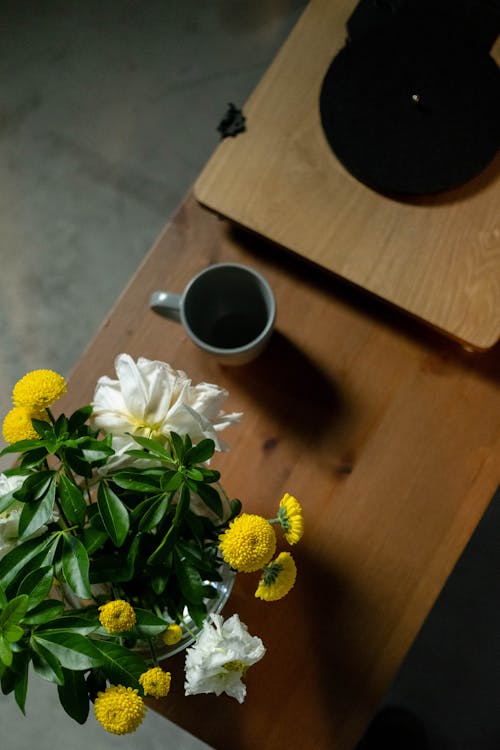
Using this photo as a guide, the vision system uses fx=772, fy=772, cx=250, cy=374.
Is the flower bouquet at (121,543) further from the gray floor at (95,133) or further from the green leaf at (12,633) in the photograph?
the gray floor at (95,133)

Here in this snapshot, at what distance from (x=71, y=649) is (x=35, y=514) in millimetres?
89

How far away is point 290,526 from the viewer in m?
0.57

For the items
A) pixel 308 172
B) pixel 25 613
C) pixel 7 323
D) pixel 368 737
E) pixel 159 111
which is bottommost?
pixel 368 737

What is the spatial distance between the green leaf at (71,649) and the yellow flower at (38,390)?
148 millimetres

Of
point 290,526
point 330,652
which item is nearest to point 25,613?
point 290,526

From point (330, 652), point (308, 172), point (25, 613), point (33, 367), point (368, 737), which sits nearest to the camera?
point (25, 613)

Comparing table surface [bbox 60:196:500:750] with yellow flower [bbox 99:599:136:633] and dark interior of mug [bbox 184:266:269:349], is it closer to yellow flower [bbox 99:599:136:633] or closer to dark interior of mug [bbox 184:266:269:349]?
dark interior of mug [bbox 184:266:269:349]

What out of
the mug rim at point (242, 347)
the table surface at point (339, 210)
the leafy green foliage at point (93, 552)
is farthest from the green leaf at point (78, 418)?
the table surface at point (339, 210)

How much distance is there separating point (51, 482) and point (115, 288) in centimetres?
106

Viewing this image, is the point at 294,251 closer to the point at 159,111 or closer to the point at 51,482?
the point at 51,482

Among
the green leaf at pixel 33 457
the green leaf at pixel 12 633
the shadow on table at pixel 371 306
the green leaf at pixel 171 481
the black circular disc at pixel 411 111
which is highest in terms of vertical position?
the black circular disc at pixel 411 111

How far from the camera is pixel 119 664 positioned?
1.59 feet

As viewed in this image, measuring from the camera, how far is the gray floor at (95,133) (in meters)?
1.55

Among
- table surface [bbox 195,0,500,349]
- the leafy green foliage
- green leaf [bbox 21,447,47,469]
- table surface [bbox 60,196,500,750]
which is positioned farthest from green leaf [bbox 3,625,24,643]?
table surface [bbox 195,0,500,349]
